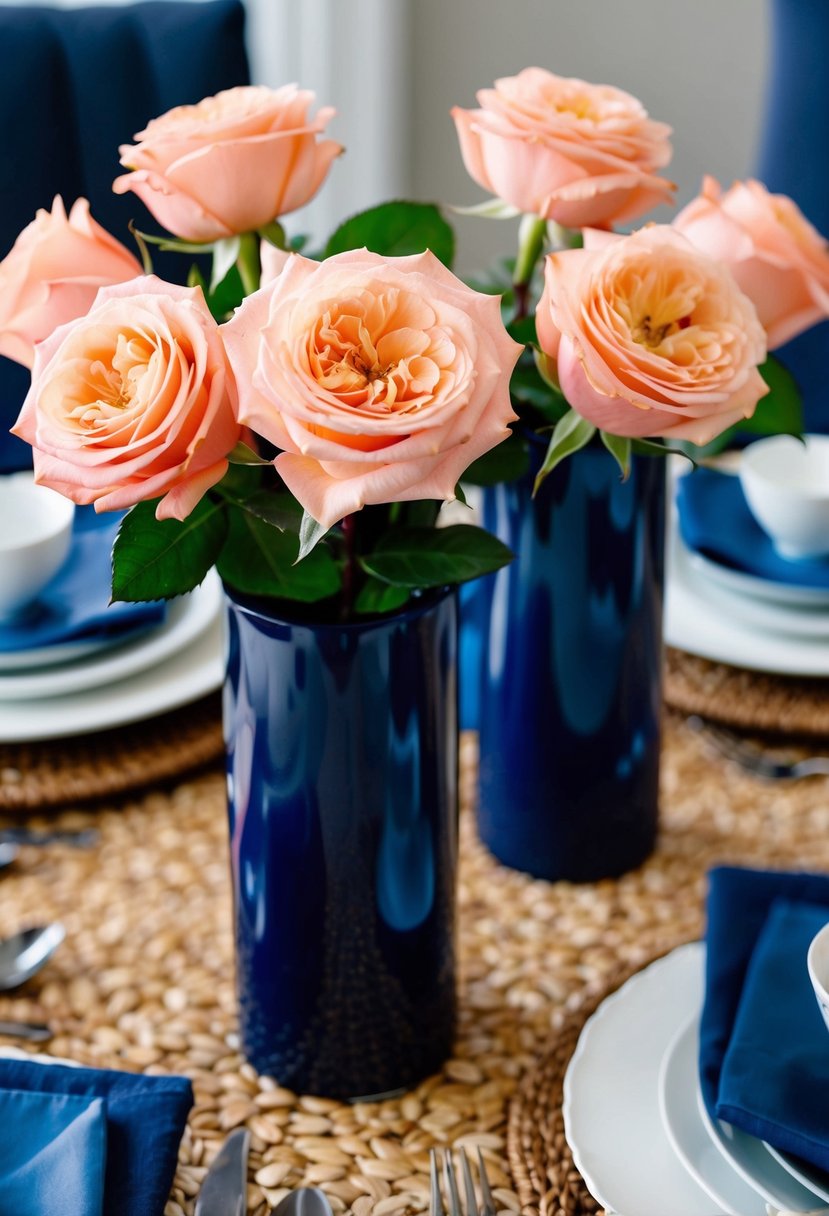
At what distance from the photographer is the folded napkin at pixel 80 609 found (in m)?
1.05

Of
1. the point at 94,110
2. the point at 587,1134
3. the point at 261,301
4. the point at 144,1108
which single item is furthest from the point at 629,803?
the point at 94,110

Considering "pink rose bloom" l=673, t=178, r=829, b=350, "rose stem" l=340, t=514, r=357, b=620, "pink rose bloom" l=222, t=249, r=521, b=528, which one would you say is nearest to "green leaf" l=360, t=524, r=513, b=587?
"rose stem" l=340, t=514, r=357, b=620

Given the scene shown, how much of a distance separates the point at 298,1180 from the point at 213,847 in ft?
0.98

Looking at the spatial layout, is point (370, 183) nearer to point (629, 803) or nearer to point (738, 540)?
point (738, 540)

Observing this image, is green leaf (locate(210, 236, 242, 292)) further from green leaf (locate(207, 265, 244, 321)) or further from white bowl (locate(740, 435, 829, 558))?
white bowl (locate(740, 435, 829, 558))

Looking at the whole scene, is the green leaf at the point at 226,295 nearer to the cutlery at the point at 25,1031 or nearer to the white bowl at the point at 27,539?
the white bowl at the point at 27,539

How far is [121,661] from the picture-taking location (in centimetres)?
106

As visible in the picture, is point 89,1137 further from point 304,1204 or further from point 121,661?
point 121,661

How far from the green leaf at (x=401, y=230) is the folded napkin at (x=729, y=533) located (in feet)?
1.58

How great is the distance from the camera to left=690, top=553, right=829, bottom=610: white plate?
1.11 m

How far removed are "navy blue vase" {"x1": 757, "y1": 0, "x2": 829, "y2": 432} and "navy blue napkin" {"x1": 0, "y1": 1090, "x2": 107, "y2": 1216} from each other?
1350mm

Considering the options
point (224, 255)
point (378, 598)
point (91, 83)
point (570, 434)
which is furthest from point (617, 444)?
point (91, 83)

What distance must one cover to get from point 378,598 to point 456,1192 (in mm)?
291

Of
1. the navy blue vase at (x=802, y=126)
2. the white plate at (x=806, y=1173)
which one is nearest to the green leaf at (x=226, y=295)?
the white plate at (x=806, y=1173)
